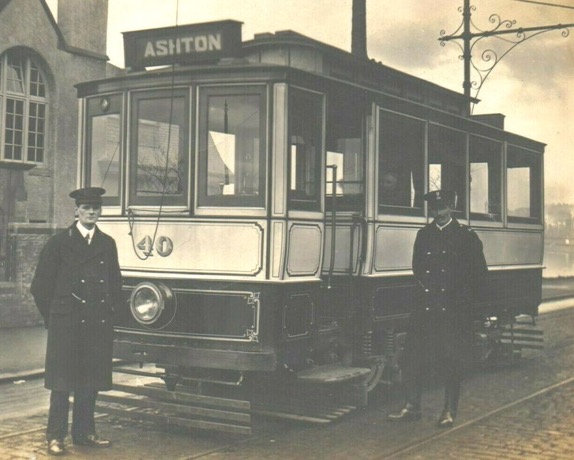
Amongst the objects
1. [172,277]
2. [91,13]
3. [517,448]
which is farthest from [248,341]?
[91,13]

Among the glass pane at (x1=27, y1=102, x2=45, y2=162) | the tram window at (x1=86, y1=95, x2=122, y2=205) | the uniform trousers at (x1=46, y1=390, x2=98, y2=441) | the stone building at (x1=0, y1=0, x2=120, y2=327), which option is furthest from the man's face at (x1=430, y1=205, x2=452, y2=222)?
the glass pane at (x1=27, y1=102, x2=45, y2=162)

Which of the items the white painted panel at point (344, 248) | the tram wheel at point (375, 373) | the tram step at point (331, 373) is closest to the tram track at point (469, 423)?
the tram step at point (331, 373)

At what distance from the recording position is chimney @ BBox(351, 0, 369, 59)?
1583cm

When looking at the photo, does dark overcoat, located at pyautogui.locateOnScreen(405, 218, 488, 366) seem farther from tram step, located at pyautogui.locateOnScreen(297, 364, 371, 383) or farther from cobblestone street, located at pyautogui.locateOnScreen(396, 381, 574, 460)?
cobblestone street, located at pyautogui.locateOnScreen(396, 381, 574, 460)

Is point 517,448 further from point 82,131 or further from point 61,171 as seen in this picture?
point 61,171

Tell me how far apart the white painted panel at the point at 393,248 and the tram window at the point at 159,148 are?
203 cm

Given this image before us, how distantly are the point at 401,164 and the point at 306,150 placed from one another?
60.1 inches

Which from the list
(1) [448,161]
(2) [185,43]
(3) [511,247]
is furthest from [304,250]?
(3) [511,247]

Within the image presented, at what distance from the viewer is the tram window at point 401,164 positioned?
8.34m

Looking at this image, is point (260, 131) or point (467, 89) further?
point (467, 89)

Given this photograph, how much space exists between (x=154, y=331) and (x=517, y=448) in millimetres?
3036

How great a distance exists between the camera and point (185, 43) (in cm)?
728

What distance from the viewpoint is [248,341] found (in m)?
6.91

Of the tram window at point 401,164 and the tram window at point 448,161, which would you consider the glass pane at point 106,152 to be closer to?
the tram window at point 401,164
